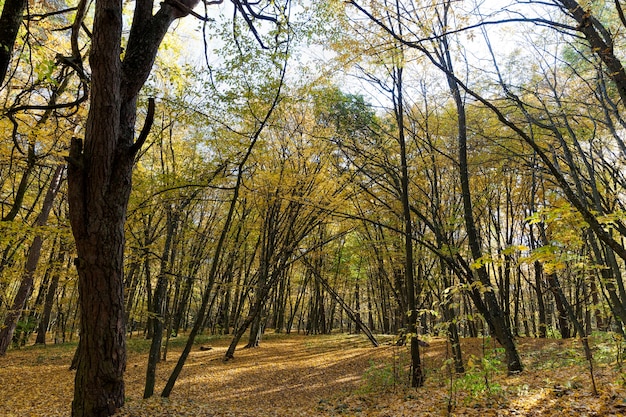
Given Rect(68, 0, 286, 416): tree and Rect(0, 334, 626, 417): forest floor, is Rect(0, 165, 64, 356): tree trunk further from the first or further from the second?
Rect(68, 0, 286, 416): tree

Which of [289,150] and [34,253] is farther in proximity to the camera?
[289,150]

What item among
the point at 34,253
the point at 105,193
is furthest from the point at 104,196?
the point at 34,253

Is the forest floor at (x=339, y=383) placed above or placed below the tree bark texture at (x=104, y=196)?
below

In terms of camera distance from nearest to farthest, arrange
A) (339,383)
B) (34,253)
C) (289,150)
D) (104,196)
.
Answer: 1. (104,196)
2. (339,383)
3. (34,253)
4. (289,150)

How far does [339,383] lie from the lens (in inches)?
356

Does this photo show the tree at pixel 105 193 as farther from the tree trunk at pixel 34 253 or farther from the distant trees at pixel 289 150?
the tree trunk at pixel 34 253

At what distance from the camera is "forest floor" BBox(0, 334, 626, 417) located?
4.29 meters

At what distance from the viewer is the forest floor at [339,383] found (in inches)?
169

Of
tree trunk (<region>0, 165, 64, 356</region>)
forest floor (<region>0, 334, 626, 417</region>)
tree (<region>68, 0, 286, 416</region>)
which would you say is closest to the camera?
tree (<region>68, 0, 286, 416</region>)

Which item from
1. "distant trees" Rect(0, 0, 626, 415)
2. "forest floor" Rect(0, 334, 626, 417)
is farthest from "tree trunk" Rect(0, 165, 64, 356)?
"forest floor" Rect(0, 334, 626, 417)

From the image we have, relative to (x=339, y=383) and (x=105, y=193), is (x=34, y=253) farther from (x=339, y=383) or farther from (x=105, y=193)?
(x=339, y=383)

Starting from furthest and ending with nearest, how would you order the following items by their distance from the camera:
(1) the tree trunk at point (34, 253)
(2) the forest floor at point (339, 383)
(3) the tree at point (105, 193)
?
(1) the tree trunk at point (34, 253) < (2) the forest floor at point (339, 383) < (3) the tree at point (105, 193)

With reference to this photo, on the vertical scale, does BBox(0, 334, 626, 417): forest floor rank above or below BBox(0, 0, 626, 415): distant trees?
below

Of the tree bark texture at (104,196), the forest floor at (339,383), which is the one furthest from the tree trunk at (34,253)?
the tree bark texture at (104,196)
